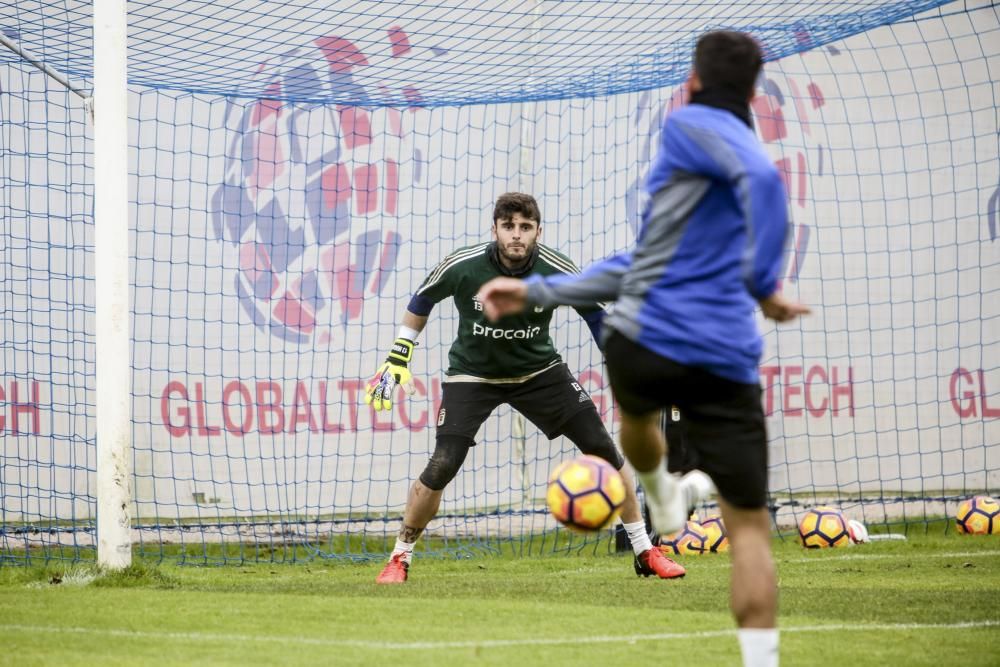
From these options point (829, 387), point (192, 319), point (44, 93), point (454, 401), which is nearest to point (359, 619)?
point (454, 401)

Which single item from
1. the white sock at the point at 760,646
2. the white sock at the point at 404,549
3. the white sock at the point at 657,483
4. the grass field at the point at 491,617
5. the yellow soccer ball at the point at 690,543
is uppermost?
the white sock at the point at 657,483

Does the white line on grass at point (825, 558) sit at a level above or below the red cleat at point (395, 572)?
below

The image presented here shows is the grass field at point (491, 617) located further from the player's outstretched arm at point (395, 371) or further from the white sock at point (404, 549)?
the player's outstretched arm at point (395, 371)

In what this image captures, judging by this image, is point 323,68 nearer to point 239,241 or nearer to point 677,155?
point 239,241

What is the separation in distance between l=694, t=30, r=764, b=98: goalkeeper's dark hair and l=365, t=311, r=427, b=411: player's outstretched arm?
3933mm

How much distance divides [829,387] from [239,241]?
536 cm

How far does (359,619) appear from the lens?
5.70 metres

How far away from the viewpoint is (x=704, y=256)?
3.84 metres

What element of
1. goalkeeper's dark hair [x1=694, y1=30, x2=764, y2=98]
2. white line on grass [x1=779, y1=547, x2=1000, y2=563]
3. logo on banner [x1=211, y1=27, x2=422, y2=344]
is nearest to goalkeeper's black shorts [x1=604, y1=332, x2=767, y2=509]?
goalkeeper's dark hair [x1=694, y1=30, x2=764, y2=98]

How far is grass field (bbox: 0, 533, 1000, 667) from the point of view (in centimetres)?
481

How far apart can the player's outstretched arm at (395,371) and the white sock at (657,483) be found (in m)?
3.05

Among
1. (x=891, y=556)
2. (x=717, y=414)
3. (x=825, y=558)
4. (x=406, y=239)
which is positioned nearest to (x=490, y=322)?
(x=825, y=558)

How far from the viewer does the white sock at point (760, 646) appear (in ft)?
12.1

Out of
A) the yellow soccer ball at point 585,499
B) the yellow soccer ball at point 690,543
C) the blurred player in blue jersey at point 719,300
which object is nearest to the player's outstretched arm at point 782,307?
the blurred player in blue jersey at point 719,300
